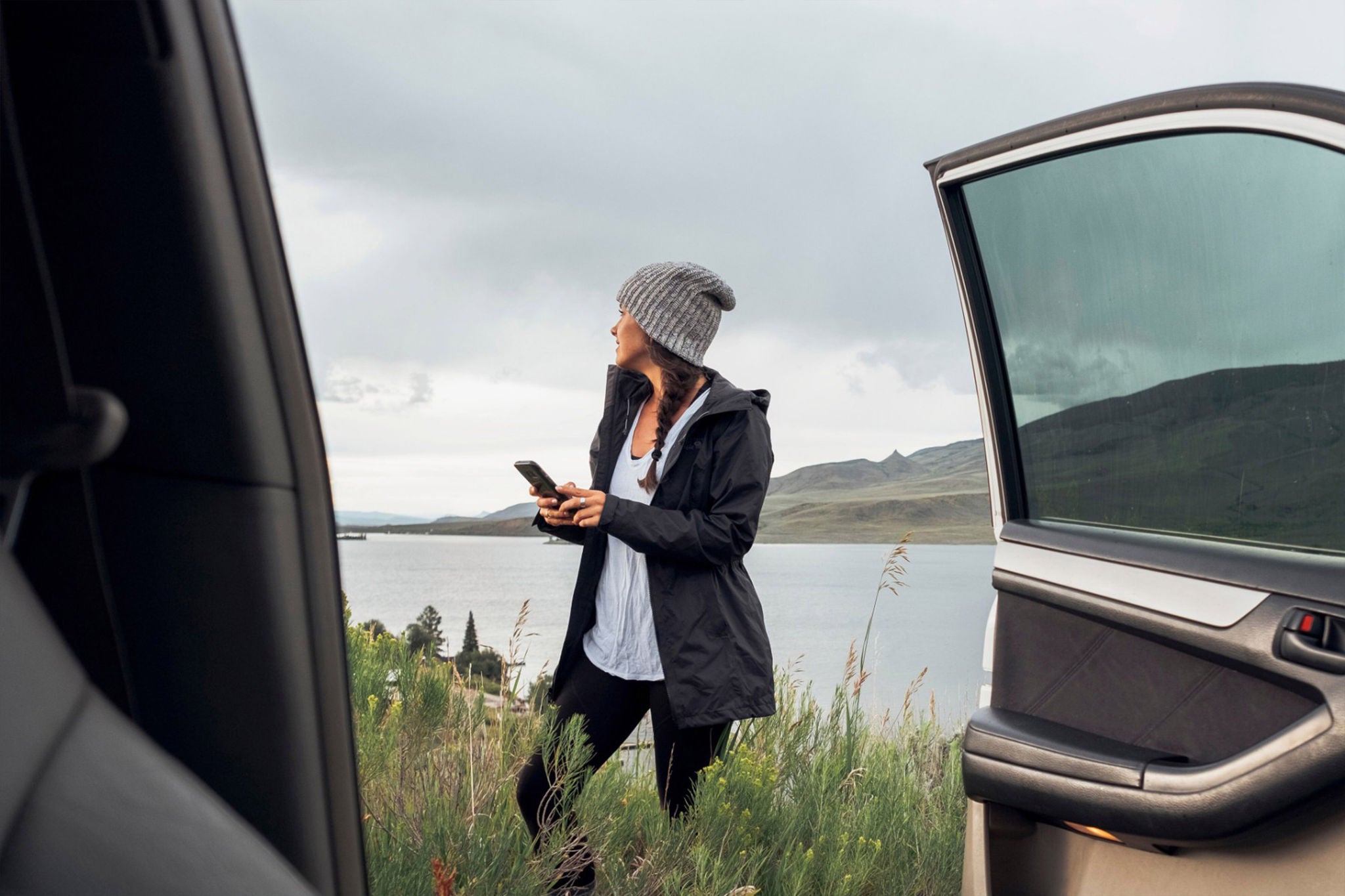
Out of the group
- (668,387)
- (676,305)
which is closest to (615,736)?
(668,387)

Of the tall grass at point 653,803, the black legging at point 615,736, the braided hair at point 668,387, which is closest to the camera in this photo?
the tall grass at point 653,803

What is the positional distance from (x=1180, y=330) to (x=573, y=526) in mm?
1792

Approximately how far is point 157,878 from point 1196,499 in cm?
194

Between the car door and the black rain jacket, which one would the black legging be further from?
the car door

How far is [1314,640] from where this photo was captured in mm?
1776

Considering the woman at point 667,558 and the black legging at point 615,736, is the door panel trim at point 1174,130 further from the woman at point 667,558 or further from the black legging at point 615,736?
the black legging at point 615,736

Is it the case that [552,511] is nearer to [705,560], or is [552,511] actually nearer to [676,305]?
[705,560]

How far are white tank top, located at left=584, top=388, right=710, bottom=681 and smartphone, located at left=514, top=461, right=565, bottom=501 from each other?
21cm

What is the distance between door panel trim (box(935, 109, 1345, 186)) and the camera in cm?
179

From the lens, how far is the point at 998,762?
7.20 feet

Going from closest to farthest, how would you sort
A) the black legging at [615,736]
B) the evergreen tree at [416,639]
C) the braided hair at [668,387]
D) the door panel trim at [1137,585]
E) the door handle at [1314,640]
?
the door handle at [1314,640] → the door panel trim at [1137,585] → the black legging at [615,736] → the braided hair at [668,387] → the evergreen tree at [416,639]

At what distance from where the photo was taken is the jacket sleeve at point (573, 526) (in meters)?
3.20

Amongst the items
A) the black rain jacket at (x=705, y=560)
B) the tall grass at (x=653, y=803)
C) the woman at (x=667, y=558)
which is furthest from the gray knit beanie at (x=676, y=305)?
the tall grass at (x=653, y=803)

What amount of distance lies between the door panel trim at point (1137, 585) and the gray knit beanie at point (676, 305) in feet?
3.89
